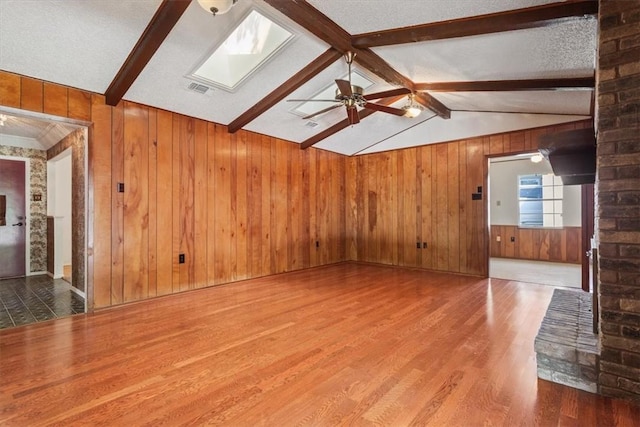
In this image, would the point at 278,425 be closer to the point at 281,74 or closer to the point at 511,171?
the point at 281,74

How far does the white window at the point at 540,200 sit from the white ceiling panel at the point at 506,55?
555cm

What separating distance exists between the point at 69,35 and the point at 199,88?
1264mm

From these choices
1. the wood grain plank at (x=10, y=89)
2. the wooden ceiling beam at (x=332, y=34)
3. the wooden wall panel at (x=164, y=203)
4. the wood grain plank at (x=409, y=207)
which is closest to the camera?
the wooden ceiling beam at (x=332, y=34)

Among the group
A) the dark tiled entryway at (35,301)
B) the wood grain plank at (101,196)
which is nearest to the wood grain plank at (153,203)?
the wood grain plank at (101,196)

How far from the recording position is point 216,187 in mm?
4562

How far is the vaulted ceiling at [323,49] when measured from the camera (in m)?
2.35

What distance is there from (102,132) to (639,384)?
196 inches

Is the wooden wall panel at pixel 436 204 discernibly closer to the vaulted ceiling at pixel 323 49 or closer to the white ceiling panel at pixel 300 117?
the vaulted ceiling at pixel 323 49

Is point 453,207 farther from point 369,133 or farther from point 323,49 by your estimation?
point 323,49

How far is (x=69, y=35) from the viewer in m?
2.61

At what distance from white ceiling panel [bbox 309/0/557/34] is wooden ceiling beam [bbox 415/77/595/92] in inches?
49.7

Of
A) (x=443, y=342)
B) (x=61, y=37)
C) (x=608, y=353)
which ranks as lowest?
(x=443, y=342)

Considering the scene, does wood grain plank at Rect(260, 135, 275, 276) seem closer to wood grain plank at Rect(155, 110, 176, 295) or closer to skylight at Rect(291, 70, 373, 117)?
skylight at Rect(291, 70, 373, 117)

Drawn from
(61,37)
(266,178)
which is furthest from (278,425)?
(266,178)
